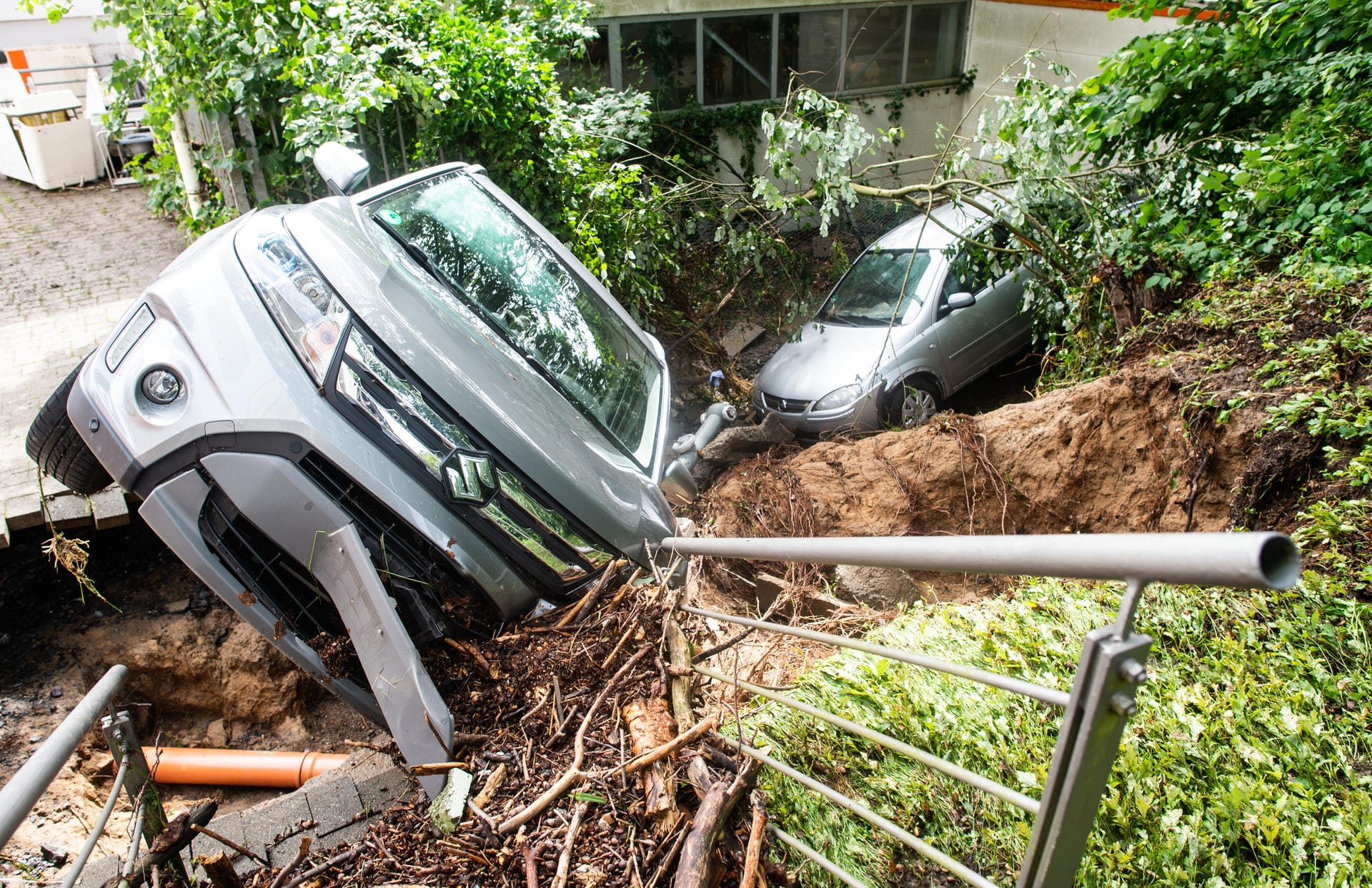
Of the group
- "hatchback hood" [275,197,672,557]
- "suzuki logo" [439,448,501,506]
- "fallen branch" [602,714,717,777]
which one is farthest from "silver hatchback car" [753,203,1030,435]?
"fallen branch" [602,714,717,777]

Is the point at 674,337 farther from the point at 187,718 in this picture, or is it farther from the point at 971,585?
the point at 187,718

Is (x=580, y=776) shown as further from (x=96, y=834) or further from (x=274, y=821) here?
(x=274, y=821)

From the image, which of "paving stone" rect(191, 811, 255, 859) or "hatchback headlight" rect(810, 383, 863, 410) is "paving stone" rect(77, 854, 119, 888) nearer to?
"paving stone" rect(191, 811, 255, 859)

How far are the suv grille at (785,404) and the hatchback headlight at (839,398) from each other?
140 mm

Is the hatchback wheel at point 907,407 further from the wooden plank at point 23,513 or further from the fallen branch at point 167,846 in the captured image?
the fallen branch at point 167,846

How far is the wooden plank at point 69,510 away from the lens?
4359mm

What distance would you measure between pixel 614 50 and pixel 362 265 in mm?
9222

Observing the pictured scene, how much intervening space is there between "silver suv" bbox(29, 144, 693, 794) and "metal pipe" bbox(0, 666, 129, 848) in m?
0.80

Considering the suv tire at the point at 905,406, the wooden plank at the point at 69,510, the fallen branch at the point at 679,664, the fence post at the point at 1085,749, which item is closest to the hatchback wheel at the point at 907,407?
the suv tire at the point at 905,406

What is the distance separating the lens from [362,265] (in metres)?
3.32

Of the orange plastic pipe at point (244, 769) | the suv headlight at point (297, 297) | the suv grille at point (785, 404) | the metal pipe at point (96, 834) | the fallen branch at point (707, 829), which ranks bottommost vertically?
the orange plastic pipe at point (244, 769)

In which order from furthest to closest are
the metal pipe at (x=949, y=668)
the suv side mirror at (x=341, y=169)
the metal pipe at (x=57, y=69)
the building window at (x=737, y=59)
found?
the building window at (x=737, y=59)
the metal pipe at (x=57, y=69)
the suv side mirror at (x=341, y=169)
the metal pipe at (x=949, y=668)

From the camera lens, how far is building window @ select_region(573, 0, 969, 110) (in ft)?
38.1

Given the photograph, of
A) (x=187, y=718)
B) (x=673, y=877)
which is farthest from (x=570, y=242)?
(x=673, y=877)
